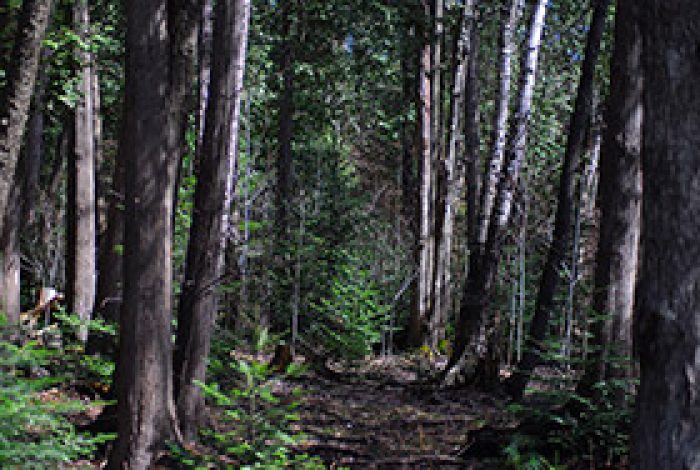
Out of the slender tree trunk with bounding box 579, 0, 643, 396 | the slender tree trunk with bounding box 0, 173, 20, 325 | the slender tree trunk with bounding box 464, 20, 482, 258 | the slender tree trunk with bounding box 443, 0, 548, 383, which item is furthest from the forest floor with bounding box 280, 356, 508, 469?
the slender tree trunk with bounding box 0, 173, 20, 325

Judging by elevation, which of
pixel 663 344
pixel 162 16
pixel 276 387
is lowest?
pixel 276 387

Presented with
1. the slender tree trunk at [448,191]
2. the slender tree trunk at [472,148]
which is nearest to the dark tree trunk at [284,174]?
the slender tree trunk at [448,191]

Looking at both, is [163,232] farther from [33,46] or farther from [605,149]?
[605,149]

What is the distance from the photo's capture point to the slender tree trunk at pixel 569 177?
10016 mm

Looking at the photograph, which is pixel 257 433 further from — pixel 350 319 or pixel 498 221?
pixel 350 319

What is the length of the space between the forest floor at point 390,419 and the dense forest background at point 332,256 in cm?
5

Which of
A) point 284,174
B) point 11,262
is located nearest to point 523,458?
point 11,262

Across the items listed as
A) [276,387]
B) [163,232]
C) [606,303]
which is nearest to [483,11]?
[276,387]

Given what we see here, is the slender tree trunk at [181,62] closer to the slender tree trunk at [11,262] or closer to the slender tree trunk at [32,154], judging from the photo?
the slender tree trunk at [11,262]

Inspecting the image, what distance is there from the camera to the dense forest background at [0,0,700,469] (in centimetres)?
436

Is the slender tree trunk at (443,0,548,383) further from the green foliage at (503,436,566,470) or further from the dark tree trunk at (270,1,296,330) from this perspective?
the dark tree trunk at (270,1,296,330)

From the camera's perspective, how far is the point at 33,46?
5.82m

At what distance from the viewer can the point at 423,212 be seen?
16078mm

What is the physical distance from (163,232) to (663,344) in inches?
168
